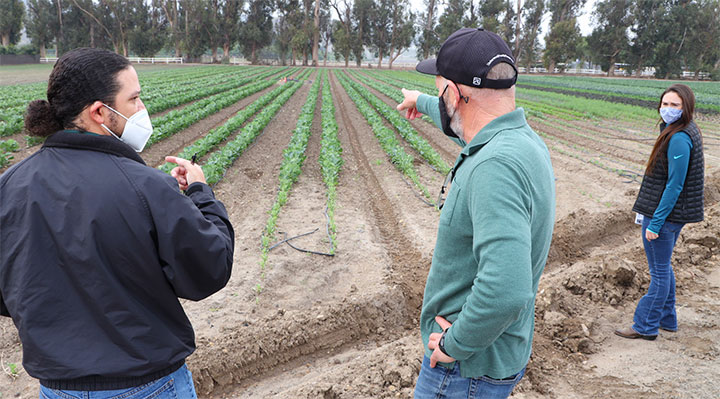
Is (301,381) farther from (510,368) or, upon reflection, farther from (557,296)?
(557,296)

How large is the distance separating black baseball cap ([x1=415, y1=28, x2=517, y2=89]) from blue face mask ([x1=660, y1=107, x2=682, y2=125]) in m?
2.83

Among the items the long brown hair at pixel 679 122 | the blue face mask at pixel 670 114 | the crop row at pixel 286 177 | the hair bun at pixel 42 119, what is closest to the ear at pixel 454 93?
the hair bun at pixel 42 119

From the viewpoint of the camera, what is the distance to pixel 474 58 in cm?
170

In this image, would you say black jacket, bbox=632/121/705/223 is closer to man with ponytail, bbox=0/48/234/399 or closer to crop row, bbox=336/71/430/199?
man with ponytail, bbox=0/48/234/399

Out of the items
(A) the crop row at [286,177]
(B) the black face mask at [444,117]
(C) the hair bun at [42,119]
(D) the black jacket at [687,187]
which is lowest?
(A) the crop row at [286,177]

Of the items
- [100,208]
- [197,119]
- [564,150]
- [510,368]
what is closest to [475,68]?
[510,368]

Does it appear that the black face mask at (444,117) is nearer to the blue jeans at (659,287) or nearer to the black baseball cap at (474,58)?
the black baseball cap at (474,58)

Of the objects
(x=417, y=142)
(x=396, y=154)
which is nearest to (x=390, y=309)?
(x=396, y=154)

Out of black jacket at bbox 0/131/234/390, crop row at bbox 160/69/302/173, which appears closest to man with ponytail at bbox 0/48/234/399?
black jacket at bbox 0/131/234/390

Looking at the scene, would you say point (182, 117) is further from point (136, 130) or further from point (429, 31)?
point (429, 31)

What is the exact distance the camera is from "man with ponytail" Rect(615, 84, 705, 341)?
3752mm

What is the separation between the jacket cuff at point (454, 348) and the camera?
1.67m

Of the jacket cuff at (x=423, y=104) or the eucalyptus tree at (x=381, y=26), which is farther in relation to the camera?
the eucalyptus tree at (x=381, y=26)

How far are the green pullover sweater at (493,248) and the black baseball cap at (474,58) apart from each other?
0.16m
